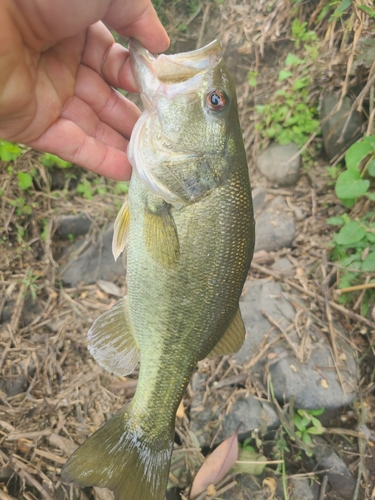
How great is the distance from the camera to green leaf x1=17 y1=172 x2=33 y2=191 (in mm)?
3248

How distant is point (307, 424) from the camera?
9.11 ft

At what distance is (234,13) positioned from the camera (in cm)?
455

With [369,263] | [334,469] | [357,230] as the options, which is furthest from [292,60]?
[334,469]

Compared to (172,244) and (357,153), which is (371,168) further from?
(172,244)

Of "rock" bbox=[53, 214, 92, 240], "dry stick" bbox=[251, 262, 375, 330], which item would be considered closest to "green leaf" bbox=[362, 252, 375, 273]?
"dry stick" bbox=[251, 262, 375, 330]

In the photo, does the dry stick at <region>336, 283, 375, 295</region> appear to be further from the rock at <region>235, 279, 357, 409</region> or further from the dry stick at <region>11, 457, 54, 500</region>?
the dry stick at <region>11, 457, 54, 500</region>

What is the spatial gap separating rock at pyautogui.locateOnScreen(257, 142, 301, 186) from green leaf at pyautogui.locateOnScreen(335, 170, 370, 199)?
0.68 meters

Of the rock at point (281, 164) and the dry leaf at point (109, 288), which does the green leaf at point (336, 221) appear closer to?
the rock at point (281, 164)

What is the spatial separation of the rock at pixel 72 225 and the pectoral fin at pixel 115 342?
1.69 meters

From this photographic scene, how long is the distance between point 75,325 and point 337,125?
313 cm

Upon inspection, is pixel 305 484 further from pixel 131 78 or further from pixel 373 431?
pixel 131 78

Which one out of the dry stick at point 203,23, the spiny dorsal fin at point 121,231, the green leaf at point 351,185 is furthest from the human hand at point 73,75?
the dry stick at point 203,23

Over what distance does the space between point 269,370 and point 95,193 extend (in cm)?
239

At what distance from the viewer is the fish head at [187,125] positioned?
1.71 m
